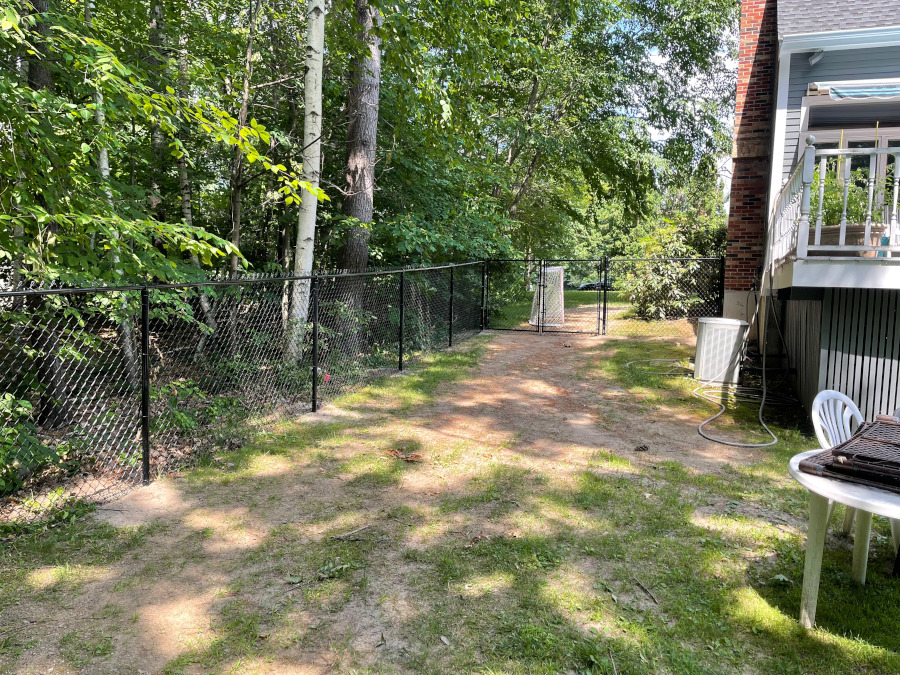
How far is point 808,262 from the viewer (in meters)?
5.27

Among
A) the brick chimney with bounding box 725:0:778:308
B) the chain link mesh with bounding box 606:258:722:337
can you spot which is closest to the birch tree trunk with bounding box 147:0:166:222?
the brick chimney with bounding box 725:0:778:308

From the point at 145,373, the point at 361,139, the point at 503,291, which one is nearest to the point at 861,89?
the point at 361,139

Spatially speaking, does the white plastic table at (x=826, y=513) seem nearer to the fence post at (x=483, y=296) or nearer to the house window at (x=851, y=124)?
the house window at (x=851, y=124)

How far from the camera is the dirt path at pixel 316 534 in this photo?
263cm

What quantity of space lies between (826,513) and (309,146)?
6.20 meters

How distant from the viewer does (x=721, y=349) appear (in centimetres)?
791

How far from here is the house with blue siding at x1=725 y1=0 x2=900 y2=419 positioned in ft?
17.3

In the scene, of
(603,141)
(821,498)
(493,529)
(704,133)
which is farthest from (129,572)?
(704,133)

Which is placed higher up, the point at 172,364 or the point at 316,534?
the point at 172,364

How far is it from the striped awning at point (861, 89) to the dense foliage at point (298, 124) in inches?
146

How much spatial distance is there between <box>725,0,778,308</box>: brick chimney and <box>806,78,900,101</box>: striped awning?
244 centimetres

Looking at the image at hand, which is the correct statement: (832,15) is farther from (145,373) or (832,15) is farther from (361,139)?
(145,373)

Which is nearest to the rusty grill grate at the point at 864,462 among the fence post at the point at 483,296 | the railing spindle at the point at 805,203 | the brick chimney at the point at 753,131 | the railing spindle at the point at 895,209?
the railing spindle at the point at 805,203

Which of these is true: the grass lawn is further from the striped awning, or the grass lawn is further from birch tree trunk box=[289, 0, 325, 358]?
the striped awning
